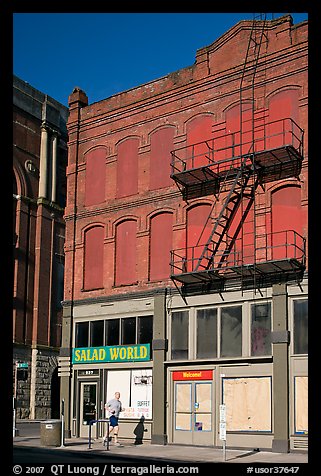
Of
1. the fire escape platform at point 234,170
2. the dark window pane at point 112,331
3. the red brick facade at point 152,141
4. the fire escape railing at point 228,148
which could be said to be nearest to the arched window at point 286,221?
the red brick facade at point 152,141

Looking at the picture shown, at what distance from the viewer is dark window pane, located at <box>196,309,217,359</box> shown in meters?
24.6

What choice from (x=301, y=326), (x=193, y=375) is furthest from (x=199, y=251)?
(x=301, y=326)

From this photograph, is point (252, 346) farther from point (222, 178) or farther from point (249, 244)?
point (222, 178)

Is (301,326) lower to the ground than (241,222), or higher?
lower

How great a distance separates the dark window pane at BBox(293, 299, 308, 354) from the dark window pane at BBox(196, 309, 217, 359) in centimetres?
325

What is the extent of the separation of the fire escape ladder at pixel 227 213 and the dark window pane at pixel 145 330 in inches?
121

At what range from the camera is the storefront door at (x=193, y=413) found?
24.1 meters

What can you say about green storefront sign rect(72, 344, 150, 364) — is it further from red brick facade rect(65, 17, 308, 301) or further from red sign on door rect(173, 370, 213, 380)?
red brick facade rect(65, 17, 308, 301)

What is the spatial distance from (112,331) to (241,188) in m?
7.87

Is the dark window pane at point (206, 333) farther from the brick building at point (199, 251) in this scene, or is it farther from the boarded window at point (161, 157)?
the boarded window at point (161, 157)

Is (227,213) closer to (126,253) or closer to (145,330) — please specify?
(126,253)

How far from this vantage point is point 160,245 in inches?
1071
